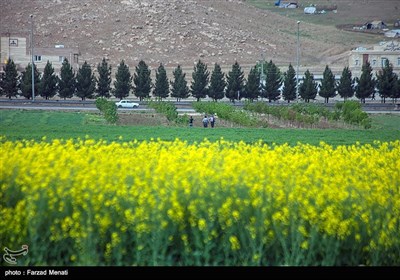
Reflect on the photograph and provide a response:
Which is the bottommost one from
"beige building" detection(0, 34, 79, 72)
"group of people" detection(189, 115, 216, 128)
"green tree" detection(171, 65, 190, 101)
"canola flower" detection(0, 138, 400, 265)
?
"canola flower" detection(0, 138, 400, 265)

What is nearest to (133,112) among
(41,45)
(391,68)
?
(41,45)

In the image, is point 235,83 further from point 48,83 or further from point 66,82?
point 48,83

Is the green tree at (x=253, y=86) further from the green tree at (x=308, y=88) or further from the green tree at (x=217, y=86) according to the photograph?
the green tree at (x=308, y=88)

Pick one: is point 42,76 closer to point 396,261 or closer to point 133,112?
point 133,112

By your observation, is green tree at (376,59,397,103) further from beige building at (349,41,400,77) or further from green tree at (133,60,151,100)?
green tree at (133,60,151,100)

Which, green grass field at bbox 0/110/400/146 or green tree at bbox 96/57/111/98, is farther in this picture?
green tree at bbox 96/57/111/98

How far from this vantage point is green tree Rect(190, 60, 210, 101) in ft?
50.4

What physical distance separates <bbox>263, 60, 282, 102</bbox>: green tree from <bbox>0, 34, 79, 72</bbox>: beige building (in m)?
3.55

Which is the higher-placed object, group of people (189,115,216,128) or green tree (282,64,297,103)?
green tree (282,64,297,103)

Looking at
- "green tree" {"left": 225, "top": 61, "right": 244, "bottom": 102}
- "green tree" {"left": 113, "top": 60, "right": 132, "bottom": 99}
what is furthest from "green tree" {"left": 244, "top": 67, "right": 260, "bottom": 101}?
"green tree" {"left": 113, "top": 60, "right": 132, "bottom": 99}

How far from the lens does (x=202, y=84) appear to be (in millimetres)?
16219

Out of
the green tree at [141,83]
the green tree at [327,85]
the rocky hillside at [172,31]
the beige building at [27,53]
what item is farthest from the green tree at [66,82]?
the green tree at [327,85]

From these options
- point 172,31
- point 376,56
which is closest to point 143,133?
point 376,56

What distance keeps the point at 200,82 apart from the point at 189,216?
1113 cm
